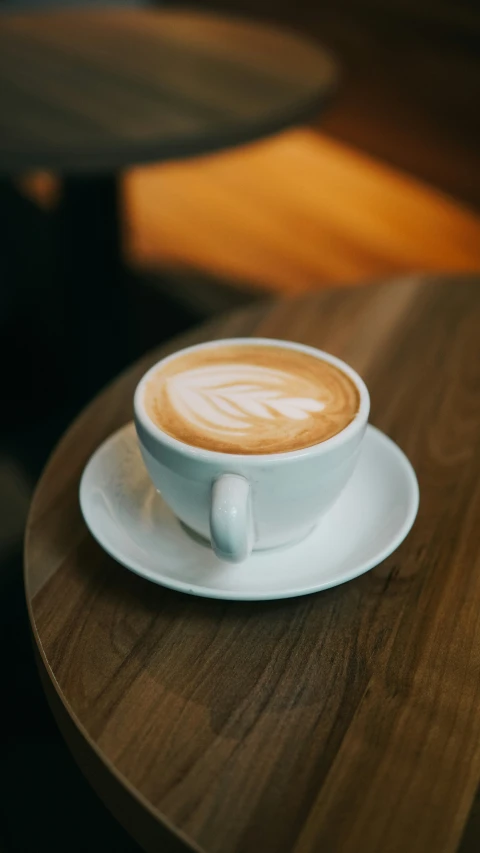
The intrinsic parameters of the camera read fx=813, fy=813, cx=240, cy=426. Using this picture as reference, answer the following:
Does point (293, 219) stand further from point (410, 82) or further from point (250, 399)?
point (250, 399)

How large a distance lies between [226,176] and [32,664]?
224cm

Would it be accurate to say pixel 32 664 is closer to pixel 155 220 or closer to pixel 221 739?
pixel 221 739

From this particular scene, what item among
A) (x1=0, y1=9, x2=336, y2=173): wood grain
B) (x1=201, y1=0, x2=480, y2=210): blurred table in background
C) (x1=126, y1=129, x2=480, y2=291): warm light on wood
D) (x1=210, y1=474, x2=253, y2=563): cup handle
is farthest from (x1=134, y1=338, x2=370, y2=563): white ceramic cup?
(x1=201, y1=0, x2=480, y2=210): blurred table in background

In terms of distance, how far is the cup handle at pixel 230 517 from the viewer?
0.34 meters

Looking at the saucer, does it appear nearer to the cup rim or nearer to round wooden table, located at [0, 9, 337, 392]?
the cup rim

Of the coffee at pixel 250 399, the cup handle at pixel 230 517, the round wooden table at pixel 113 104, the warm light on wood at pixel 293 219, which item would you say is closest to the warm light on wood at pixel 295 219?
the warm light on wood at pixel 293 219

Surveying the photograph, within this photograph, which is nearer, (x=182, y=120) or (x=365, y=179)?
(x=182, y=120)

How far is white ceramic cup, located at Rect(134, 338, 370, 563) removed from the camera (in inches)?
13.7

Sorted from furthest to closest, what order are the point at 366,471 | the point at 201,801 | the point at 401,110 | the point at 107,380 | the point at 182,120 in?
the point at 401,110 < the point at 107,380 < the point at 182,120 < the point at 366,471 < the point at 201,801

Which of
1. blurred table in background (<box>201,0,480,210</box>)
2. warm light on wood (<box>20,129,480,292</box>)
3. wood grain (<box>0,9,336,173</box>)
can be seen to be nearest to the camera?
wood grain (<box>0,9,336,173</box>)

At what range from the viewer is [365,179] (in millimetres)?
2547

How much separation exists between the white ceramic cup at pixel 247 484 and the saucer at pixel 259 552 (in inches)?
0.5

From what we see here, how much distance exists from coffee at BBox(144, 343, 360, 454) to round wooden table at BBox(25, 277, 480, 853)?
0.08 metres

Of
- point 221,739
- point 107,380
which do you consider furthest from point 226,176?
point 221,739
